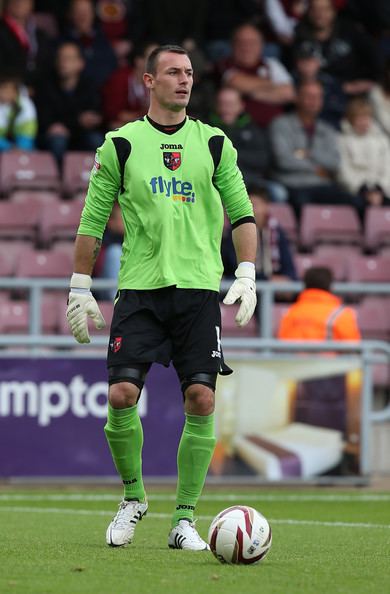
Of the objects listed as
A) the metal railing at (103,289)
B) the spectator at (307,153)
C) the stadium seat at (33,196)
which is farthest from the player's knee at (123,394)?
the spectator at (307,153)

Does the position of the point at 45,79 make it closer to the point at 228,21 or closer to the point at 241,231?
the point at 228,21

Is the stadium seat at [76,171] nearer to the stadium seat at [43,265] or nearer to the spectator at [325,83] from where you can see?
the stadium seat at [43,265]

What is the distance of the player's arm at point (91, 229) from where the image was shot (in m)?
7.20

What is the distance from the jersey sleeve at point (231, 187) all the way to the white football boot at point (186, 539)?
144cm

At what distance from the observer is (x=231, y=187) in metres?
7.29

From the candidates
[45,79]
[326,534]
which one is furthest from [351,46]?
[326,534]

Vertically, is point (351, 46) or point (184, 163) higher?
point (351, 46)

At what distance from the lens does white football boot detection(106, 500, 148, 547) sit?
719 centimetres

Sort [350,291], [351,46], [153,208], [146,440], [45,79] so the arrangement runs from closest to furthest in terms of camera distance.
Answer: [153,208]
[146,440]
[350,291]
[45,79]
[351,46]

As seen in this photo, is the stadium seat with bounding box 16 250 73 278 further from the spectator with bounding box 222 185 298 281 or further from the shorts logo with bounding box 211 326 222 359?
the shorts logo with bounding box 211 326 222 359

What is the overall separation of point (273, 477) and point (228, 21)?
8.40 metres

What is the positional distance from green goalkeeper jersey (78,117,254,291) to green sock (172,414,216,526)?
647mm

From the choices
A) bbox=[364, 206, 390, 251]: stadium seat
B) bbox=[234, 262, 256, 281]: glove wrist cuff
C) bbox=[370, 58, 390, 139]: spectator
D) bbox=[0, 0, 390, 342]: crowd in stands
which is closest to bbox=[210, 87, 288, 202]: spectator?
bbox=[0, 0, 390, 342]: crowd in stands

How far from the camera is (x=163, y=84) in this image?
7262mm
